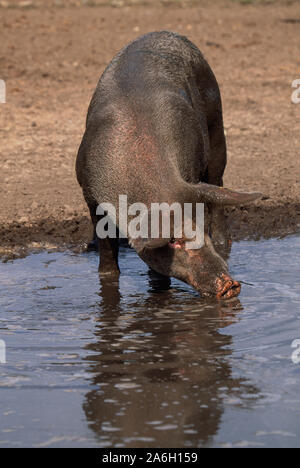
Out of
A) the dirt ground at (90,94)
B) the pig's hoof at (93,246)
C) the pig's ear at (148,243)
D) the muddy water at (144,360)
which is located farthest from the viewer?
the dirt ground at (90,94)

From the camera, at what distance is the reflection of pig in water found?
4766 millimetres

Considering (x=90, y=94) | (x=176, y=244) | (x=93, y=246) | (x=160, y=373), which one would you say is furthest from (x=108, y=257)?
(x=90, y=94)

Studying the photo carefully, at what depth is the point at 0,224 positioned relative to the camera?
9.01 m

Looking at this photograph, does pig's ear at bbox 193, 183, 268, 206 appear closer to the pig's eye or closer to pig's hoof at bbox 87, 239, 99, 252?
the pig's eye

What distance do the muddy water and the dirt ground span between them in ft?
4.47

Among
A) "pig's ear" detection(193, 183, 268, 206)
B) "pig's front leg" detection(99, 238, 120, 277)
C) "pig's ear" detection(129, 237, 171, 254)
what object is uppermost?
"pig's ear" detection(193, 183, 268, 206)

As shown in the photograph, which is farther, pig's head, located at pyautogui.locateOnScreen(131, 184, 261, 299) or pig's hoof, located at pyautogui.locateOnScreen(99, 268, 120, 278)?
pig's hoof, located at pyautogui.locateOnScreen(99, 268, 120, 278)

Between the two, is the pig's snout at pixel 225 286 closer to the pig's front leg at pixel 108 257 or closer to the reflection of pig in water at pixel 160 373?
the reflection of pig in water at pixel 160 373

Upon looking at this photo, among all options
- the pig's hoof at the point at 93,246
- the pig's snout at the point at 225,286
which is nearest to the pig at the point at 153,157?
the pig's snout at the point at 225,286

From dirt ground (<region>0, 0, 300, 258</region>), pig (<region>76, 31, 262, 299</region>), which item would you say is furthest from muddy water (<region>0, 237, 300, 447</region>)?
dirt ground (<region>0, 0, 300, 258</region>)

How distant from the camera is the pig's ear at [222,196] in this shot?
6.04 m

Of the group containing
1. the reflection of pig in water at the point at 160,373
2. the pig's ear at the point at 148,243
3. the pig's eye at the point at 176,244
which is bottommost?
the reflection of pig in water at the point at 160,373

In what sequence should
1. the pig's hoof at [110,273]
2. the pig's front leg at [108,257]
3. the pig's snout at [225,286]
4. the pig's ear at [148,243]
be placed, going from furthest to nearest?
the pig's hoof at [110,273] < the pig's front leg at [108,257] < the pig's snout at [225,286] < the pig's ear at [148,243]

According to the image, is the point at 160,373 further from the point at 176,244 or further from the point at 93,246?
the point at 93,246
